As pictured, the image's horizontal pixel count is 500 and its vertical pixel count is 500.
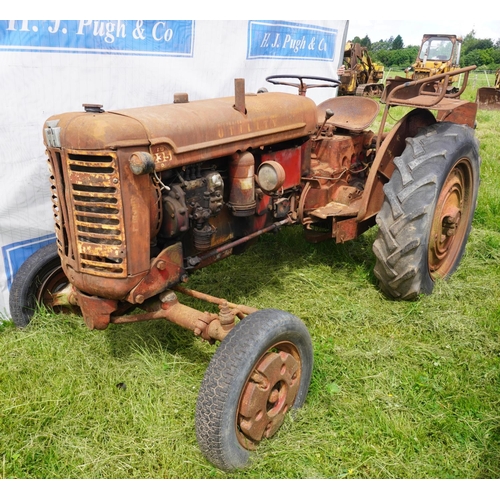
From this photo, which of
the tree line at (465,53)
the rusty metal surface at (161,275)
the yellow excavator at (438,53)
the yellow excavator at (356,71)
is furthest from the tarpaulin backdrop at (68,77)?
the tree line at (465,53)

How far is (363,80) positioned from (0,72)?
54.9 feet

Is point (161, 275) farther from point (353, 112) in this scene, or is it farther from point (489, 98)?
point (489, 98)

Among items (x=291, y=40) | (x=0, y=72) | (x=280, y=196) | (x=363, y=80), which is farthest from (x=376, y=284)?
(x=363, y=80)

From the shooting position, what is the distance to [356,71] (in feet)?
56.0

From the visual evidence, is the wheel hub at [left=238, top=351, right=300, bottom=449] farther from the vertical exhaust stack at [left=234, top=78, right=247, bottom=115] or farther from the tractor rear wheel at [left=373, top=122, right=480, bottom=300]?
the vertical exhaust stack at [left=234, top=78, right=247, bottom=115]

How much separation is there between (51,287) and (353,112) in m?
2.84

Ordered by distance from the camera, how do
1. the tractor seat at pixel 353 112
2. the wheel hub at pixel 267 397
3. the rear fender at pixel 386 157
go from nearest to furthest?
the wheel hub at pixel 267 397, the rear fender at pixel 386 157, the tractor seat at pixel 353 112

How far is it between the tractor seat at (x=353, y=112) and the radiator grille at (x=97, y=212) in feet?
7.56

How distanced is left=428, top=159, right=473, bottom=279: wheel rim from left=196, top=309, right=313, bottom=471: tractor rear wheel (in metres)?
1.66

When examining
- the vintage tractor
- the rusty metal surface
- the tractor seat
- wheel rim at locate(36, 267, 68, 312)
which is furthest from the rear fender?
wheel rim at locate(36, 267, 68, 312)

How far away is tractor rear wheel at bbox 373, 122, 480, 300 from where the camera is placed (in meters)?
3.24

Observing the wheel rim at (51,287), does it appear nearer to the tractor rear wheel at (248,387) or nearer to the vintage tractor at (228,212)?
the vintage tractor at (228,212)

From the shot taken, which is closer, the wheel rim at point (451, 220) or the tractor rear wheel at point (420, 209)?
the tractor rear wheel at point (420, 209)

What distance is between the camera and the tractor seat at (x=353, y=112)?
4.07 meters
